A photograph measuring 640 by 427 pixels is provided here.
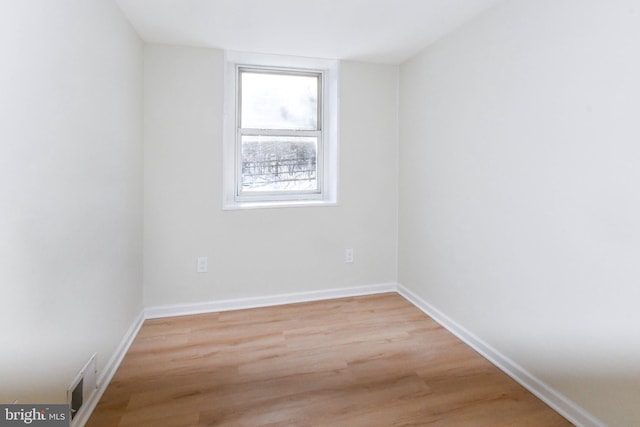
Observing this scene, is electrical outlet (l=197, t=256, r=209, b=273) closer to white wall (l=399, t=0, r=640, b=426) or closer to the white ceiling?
the white ceiling

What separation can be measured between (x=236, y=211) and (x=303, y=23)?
1.53 m

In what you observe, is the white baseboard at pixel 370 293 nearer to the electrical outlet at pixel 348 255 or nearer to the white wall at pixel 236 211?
the white wall at pixel 236 211

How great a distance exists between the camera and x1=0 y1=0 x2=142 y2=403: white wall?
41.8 inches

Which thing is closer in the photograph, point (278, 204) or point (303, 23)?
point (303, 23)

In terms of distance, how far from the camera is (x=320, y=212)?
308 centimetres

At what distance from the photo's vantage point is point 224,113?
2.77m

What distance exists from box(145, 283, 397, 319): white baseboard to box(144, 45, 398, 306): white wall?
0.05 metres

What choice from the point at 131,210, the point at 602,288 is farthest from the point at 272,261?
the point at 602,288

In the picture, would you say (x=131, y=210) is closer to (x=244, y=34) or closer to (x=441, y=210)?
(x=244, y=34)

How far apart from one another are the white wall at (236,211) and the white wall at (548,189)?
68 cm

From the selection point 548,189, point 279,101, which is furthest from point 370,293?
point 279,101

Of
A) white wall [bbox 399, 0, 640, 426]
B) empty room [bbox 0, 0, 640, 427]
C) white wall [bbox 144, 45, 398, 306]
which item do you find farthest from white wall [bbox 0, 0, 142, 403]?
white wall [bbox 399, 0, 640, 426]

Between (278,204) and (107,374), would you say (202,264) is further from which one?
(107,374)

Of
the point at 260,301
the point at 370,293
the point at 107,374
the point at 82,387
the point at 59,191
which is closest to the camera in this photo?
the point at 59,191
